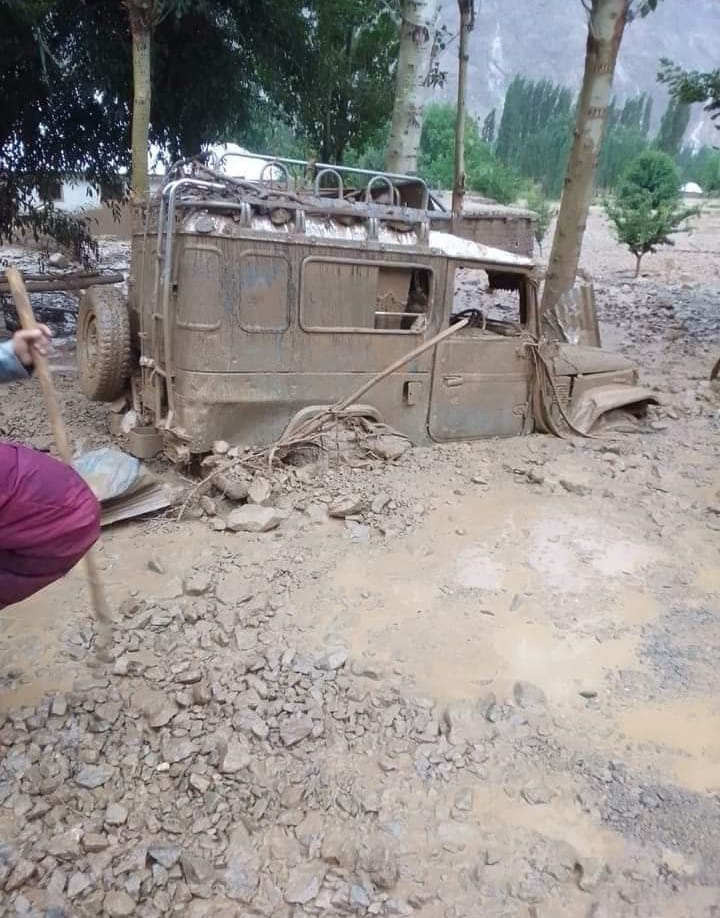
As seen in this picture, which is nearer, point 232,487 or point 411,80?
point 232,487

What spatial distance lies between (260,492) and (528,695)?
8.02 feet

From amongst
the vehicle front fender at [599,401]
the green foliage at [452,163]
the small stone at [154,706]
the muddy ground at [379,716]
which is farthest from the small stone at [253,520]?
the green foliage at [452,163]

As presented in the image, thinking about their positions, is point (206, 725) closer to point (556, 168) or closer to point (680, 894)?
point (680, 894)

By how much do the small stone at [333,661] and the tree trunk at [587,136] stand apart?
547cm

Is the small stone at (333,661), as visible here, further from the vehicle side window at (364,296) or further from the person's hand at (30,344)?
the vehicle side window at (364,296)

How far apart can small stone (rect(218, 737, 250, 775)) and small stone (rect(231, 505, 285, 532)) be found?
6.43ft

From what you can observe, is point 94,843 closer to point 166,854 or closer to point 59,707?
point 166,854

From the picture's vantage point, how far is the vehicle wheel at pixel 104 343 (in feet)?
18.3

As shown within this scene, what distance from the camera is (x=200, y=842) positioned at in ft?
8.48

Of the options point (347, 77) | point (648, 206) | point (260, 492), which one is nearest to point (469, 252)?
point (260, 492)

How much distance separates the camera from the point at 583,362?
7.02 meters

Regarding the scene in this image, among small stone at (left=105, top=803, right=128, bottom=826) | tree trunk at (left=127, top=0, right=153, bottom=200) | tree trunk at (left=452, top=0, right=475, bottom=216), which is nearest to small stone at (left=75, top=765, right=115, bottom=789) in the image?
small stone at (left=105, top=803, right=128, bottom=826)

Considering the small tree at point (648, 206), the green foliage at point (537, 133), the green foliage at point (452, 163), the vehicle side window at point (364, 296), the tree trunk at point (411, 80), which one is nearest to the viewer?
the vehicle side window at point (364, 296)

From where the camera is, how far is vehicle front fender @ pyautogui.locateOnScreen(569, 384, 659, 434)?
22.6 feet
